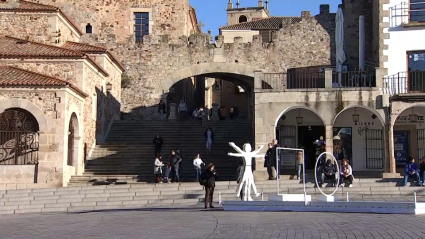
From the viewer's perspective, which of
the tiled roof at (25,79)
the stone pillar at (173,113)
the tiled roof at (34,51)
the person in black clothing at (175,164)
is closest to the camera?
the person in black clothing at (175,164)

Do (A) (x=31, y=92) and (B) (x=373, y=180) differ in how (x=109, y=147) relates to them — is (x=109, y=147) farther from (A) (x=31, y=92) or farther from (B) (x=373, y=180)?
(B) (x=373, y=180)

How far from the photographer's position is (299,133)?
2583cm

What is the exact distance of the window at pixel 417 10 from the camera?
2442 centimetres

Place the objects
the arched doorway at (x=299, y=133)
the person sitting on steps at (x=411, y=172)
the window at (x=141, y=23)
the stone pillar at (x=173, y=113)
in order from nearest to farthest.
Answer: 1. the person sitting on steps at (x=411, y=172)
2. the arched doorway at (x=299, y=133)
3. the stone pillar at (x=173, y=113)
4. the window at (x=141, y=23)

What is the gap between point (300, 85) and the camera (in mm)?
30781

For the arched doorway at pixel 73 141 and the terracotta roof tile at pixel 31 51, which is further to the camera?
the terracotta roof tile at pixel 31 51

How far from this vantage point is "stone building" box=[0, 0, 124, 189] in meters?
23.6

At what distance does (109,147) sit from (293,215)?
1542 centimetres

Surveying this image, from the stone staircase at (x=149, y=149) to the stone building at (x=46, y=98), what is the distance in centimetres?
67

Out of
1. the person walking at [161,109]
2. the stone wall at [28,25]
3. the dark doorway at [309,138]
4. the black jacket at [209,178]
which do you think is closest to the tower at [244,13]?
the person walking at [161,109]

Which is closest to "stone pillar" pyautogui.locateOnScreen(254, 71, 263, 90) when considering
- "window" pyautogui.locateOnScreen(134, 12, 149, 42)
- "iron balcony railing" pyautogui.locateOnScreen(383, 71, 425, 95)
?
"iron balcony railing" pyautogui.locateOnScreen(383, 71, 425, 95)

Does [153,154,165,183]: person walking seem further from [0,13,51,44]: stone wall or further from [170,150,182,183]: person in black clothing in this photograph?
[0,13,51,44]: stone wall

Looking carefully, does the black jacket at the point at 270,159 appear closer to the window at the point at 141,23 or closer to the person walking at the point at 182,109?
the person walking at the point at 182,109

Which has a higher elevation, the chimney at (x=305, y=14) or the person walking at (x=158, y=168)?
the chimney at (x=305, y=14)
